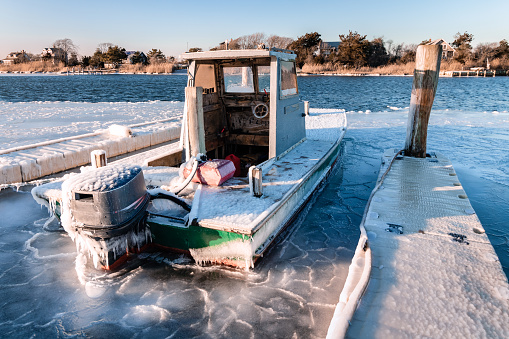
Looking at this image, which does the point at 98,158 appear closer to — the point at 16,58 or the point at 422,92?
the point at 422,92

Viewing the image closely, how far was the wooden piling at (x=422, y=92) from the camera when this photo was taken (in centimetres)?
738

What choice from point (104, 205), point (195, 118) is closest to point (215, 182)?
point (195, 118)

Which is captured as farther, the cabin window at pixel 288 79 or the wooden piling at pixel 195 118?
the cabin window at pixel 288 79

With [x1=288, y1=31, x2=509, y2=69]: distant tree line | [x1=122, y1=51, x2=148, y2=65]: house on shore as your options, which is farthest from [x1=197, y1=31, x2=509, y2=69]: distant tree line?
[x1=122, y1=51, x2=148, y2=65]: house on shore

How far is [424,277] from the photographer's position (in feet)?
11.5

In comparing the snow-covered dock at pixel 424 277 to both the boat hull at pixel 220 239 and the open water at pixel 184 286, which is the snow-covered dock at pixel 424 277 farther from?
the boat hull at pixel 220 239

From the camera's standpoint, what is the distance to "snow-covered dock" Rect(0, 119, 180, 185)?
752 centimetres

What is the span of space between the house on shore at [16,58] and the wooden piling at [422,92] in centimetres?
15860

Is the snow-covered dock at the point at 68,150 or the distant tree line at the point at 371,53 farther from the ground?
the distant tree line at the point at 371,53

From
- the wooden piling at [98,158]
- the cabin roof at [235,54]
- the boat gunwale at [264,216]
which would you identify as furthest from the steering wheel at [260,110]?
the wooden piling at [98,158]

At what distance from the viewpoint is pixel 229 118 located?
7715 mm

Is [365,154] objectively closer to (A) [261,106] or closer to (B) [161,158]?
(A) [261,106]

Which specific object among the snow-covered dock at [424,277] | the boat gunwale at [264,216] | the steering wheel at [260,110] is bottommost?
the snow-covered dock at [424,277]

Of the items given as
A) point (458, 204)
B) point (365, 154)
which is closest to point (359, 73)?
point (365, 154)
